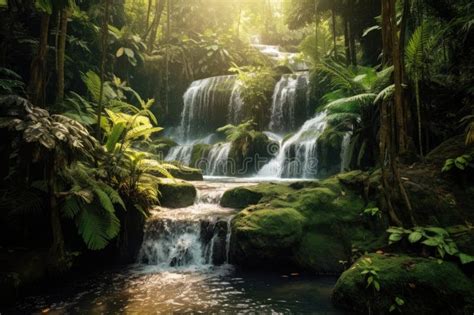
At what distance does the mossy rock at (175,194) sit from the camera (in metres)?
8.37

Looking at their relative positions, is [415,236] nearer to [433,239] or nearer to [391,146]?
[433,239]

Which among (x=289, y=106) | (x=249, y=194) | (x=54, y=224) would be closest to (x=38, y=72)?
(x=54, y=224)

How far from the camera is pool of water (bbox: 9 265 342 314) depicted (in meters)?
4.32

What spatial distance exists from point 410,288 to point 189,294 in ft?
8.88

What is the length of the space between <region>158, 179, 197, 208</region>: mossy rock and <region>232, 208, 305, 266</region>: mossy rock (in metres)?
2.64

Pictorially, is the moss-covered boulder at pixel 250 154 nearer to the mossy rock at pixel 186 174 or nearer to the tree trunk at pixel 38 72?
the mossy rock at pixel 186 174

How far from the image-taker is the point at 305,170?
12094 millimetres

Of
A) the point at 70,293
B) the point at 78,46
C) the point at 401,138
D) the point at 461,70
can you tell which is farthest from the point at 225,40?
the point at 70,293

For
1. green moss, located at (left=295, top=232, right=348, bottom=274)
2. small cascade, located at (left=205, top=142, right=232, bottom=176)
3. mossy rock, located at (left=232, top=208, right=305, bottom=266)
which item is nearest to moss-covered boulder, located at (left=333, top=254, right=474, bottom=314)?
green moss, located at (left=295, top=232, right=348, bottom=274)

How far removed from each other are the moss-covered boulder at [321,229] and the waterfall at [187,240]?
17.8 inches

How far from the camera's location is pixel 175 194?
27.6ft

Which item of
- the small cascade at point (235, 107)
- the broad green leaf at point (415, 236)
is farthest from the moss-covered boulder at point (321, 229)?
the small cascade at point (235, 107)

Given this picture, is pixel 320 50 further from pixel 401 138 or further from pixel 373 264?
pixel 373 264

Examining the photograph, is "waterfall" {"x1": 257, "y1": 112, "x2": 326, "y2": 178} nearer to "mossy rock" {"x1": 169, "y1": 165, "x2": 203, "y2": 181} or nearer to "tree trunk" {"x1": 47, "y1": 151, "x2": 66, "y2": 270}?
"mossy rock" {"x1": 169, "y1": 165, "x2": 203, "y2": 181}
